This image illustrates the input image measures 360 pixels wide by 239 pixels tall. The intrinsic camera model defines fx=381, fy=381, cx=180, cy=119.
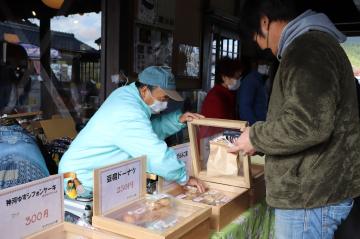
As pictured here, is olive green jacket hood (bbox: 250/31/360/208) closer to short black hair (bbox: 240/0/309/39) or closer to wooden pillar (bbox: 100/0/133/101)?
short black hair (bbox: 240/0/309/39)

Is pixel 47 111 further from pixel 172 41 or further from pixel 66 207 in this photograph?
pixel 66 207

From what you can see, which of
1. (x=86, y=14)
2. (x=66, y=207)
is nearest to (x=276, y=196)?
(x=66, y=207)

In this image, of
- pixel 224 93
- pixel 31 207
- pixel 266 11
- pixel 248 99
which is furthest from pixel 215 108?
pixel 31 207

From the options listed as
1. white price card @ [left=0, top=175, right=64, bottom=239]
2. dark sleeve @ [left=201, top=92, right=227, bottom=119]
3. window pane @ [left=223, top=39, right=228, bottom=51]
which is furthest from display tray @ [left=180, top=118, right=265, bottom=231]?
window pane @ [left=223, top=39, right=228, bottom=51]

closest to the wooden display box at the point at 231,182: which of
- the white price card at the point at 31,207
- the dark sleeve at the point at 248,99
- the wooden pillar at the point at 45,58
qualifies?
the white price card at the point at 31,207

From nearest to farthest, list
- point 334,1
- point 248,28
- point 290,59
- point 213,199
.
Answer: point 290,59
point 248,28
point 213,199
point 334,1

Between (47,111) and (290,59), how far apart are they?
3.61 meters

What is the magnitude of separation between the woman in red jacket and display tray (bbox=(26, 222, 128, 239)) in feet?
7.34

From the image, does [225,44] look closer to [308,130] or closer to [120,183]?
[120,183]

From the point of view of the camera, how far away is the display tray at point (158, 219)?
1.35 metres

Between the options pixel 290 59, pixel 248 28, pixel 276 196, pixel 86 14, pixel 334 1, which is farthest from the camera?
pixel 334 1

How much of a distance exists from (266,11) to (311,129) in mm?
548

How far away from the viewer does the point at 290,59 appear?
1333mm

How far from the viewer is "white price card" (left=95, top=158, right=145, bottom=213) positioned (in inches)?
58.7
